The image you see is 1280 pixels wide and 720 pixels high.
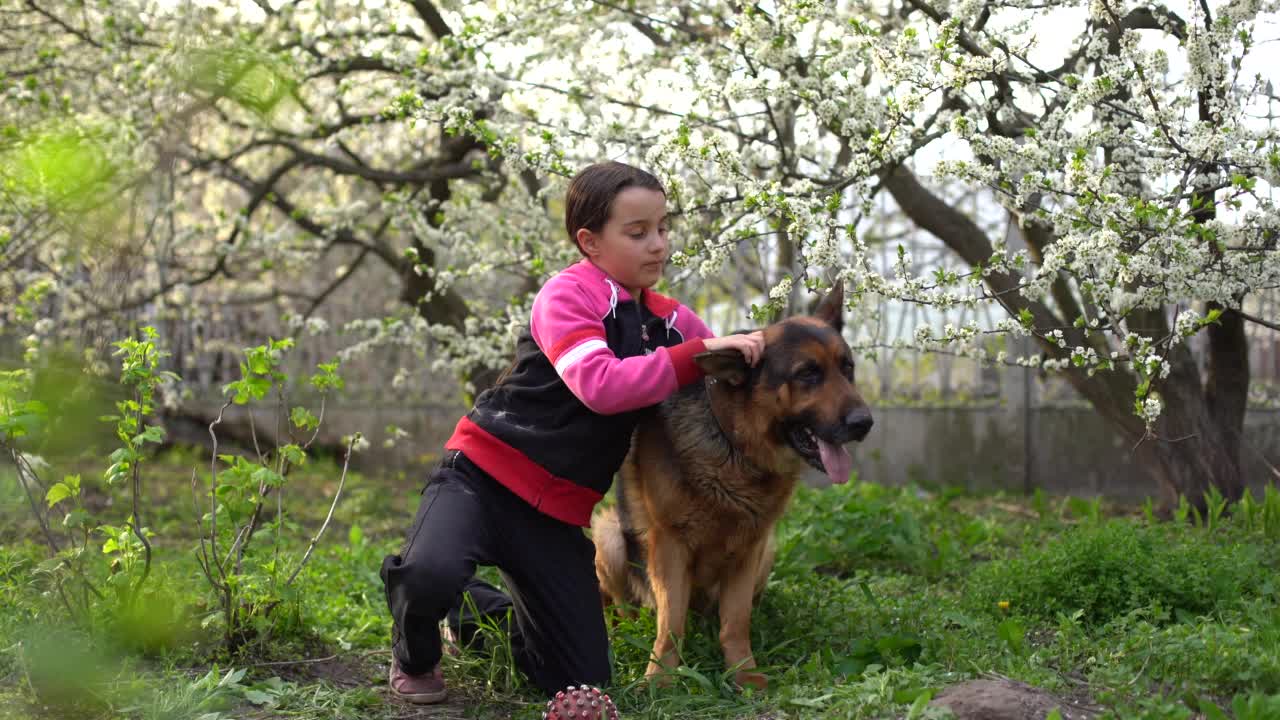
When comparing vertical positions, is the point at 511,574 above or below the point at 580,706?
above

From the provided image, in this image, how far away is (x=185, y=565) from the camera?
228 inches

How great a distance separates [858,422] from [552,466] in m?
0.96

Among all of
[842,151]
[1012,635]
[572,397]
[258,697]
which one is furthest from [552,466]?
[842,151]

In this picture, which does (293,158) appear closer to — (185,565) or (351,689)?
(185,565)

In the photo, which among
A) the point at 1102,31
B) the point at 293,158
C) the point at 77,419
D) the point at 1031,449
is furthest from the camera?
the point at 1031,449

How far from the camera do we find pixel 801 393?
343cm

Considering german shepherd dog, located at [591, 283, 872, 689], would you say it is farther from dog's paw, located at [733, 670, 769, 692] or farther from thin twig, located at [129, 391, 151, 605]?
thin twig, located at [129, 391, 151, 605]

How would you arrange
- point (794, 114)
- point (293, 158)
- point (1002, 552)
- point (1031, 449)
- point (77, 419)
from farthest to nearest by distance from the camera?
point (1031, 449) < point (293, 158) < point (794, 114) < point (1002, 552) < point (77, 419)

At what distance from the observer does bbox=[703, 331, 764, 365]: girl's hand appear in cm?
333

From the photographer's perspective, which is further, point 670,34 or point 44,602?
point 670,34

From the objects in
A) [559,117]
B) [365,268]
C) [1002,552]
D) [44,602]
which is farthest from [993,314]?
[365,268]

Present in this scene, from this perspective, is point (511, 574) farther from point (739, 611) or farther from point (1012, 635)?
point (1012, 635)

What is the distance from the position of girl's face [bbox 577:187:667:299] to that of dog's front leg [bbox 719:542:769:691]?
40.4 inches

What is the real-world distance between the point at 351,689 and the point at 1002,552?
3.59m
